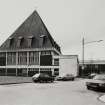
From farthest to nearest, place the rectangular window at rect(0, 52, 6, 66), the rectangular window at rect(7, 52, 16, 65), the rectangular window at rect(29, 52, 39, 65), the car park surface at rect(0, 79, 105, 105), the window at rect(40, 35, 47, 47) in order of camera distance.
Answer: the rectangular window at rect(0, 52, 6, 66), the rectangular window at rect(7, 52, 16, 65), the window at rect(40, 35, 47, 47), the rectangular window at rect(29, 52, 39, 65), the car park surface at rect(0, 79, 105, 105)

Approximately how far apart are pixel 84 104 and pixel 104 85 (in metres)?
8.40

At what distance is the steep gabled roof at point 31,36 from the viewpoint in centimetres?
7469

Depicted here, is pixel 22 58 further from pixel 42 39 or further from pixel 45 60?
pixel 42 39

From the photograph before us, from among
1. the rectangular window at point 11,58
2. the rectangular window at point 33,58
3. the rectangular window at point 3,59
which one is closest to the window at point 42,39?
the rectangular window at point 33,58

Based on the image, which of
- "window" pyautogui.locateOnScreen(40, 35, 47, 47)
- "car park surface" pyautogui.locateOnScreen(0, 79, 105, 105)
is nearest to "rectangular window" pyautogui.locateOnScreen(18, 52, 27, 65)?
"window" pyautogui.locateOnScreen(40, 35, 47, 47)

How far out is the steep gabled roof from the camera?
74.7 metres

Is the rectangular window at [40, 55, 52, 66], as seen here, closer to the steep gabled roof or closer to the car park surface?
the steep gabled roof

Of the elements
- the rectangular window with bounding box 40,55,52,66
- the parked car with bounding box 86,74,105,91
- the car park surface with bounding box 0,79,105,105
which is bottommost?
the car park surface with bounding box 0,79,105,105

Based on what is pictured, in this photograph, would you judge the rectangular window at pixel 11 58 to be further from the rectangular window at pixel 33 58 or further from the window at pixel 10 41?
the rectangular window at pixel 33 58

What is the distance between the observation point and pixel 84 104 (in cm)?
1386

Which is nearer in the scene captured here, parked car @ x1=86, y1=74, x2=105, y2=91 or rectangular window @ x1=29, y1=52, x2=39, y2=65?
parked car @ x1=86, y1=74, x2=105, y2=91

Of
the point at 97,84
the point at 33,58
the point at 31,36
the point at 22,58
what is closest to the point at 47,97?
the point at 97,84

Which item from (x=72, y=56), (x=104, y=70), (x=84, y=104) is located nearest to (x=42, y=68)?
(x=72, y=56)

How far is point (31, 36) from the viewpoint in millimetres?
76500
